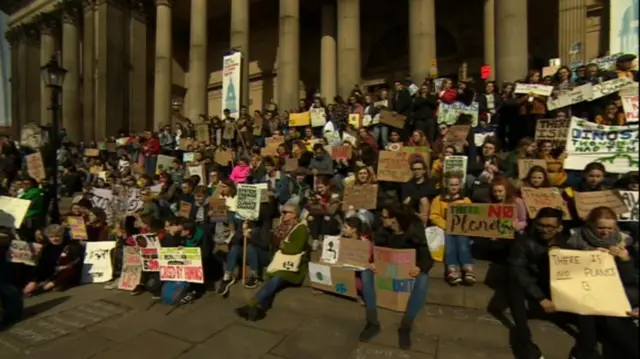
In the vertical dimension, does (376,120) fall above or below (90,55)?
below

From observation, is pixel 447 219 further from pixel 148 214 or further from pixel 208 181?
pixel 208 181

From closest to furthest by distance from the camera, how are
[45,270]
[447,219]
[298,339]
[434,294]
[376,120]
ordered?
[298,339] → [434,294] → [447,219] → [45,270] → [376,120]

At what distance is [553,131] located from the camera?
24.6 ft

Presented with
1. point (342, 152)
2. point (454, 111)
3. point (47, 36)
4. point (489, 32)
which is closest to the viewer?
point (342, 152)

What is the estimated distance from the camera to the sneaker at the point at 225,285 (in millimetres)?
5945

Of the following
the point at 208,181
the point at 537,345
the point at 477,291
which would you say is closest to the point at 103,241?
the point at 208,181

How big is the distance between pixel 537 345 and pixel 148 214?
7.07 m

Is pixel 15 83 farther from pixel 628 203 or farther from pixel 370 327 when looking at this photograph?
pixel 628 203

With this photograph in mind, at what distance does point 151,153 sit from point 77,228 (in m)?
6.64

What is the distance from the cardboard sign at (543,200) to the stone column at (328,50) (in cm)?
1391

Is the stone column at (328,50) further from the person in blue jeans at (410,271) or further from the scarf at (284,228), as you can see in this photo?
the person in blue jeans at (410,271)

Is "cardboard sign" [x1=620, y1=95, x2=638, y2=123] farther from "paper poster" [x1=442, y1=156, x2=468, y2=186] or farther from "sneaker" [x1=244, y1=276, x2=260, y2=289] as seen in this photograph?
"sneaker" [x1=244, y1=276, x2=260, y2=289]

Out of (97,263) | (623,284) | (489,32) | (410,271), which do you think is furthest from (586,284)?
(489,32)

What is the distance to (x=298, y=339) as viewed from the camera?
454 centimetres
